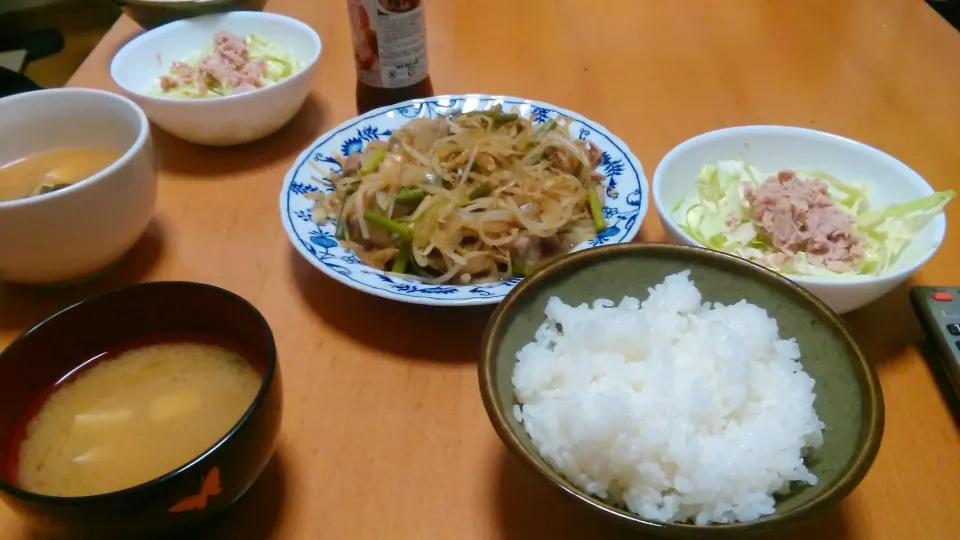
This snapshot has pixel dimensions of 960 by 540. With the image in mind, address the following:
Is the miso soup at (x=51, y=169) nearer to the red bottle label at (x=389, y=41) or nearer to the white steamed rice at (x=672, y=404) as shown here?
the red bottle label at (x=389, y=41)

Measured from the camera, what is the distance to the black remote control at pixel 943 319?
0.89m

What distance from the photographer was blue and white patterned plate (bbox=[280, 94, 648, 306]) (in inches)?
38.7

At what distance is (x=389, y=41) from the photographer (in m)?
1.34

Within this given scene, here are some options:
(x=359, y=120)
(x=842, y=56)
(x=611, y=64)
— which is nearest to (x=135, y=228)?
(x=359, y=120)

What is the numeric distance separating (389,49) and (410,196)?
1.26 ft

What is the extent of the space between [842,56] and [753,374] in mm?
1358

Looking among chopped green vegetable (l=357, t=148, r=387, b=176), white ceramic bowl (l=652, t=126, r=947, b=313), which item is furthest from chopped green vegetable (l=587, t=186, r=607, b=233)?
chopped green vegetable (l=357, t=148, r=387, b=176)

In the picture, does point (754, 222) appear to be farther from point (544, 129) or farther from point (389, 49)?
point (389, 49)

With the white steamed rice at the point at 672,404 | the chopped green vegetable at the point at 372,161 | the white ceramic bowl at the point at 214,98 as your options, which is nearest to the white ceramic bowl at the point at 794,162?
the white steamed rice at the point at 672,404

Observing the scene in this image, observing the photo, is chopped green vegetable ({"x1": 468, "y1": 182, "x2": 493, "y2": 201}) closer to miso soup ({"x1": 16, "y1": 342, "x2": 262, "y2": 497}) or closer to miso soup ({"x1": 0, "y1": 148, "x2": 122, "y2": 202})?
miso soup ({"x1": 16, "y1": 342, "x2": 262, "y2": 497})

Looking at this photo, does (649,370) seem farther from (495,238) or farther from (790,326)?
(495,238)

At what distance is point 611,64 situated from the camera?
68.8 inches

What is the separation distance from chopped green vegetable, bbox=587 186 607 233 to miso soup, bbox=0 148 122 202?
806 mm

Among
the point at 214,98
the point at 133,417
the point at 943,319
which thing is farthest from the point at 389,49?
the point at 943,319
